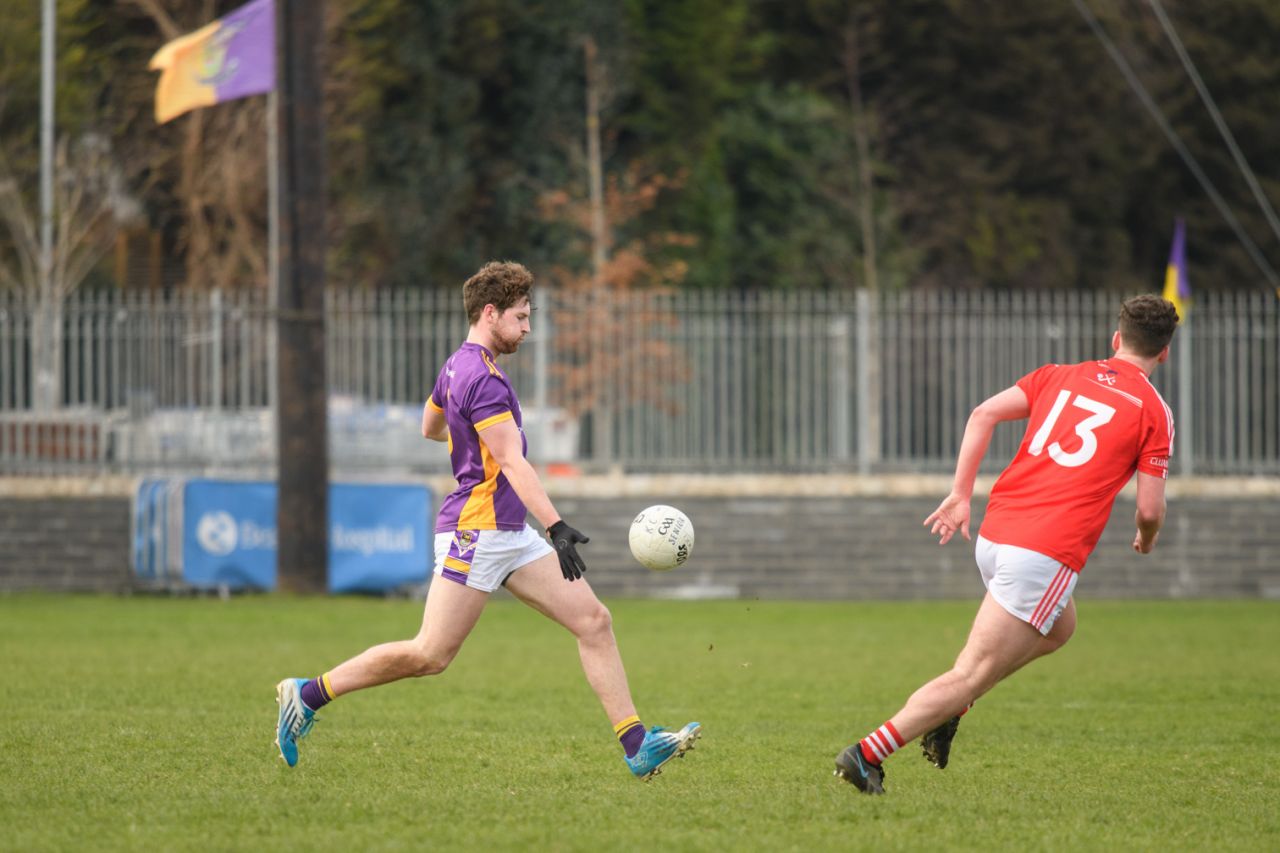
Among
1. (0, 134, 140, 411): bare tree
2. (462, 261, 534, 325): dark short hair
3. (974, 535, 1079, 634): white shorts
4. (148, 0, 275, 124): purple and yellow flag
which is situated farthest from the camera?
(0, 134, 140, 411): bare tree

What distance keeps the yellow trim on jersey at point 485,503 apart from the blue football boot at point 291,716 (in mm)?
1029

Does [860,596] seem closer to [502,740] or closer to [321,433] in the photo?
[321,433]

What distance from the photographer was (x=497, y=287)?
732 cm

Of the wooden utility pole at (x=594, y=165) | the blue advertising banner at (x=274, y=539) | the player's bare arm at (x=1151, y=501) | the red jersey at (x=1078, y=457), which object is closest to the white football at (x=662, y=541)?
the red jersey at (x=1078, y=457)

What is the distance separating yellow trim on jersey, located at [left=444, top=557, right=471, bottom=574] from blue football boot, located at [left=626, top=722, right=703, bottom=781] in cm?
102

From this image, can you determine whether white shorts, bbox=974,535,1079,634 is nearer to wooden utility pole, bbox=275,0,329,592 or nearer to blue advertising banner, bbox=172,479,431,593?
blue advertising banner, bbox=172,479,431,593

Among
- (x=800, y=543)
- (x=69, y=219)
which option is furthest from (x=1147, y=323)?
(x=69, y=219)

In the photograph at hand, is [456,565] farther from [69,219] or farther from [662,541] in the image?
[69,219]

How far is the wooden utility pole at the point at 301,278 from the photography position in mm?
18203

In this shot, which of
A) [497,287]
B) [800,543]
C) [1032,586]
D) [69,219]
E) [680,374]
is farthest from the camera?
[69,219]

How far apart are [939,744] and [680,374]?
1202cm

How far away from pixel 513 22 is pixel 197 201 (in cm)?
1048

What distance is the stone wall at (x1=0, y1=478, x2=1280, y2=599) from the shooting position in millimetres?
18953

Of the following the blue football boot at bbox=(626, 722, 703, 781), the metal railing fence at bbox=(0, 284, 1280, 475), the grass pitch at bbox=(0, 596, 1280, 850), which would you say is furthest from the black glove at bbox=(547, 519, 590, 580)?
the metal railing fence at bbox=(0, 284, 1280, 475)
